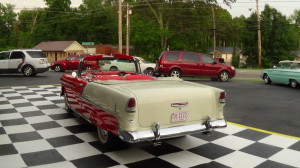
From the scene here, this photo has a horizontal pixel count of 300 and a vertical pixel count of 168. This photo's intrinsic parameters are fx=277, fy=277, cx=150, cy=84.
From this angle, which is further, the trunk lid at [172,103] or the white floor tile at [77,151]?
the white floor tile at [77,151]

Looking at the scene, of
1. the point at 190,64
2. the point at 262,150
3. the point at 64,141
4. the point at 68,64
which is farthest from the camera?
the point at 68,64

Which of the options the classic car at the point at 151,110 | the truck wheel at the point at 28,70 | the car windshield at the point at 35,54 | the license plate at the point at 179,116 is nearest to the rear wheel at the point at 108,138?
the classic car at the point at 151,110

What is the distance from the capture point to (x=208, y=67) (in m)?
14.7

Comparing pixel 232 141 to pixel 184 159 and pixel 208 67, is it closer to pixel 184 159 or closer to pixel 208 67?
pixel 184 159

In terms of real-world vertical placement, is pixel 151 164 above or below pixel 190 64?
below

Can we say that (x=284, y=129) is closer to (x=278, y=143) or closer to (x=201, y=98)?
(x=278, y=143)

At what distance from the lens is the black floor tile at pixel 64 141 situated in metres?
4.61

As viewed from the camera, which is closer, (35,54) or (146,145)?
(146,145)

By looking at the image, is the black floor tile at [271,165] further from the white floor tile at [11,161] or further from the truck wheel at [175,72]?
the truck wheel at [175,72]

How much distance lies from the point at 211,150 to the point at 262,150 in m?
0.81

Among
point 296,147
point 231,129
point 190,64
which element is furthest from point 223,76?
point 296,147

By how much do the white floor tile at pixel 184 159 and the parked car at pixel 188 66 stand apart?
10177 mm

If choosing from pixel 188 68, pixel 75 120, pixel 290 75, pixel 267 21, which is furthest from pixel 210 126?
pixel 267 21

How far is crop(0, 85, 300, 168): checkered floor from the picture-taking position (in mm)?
3922
